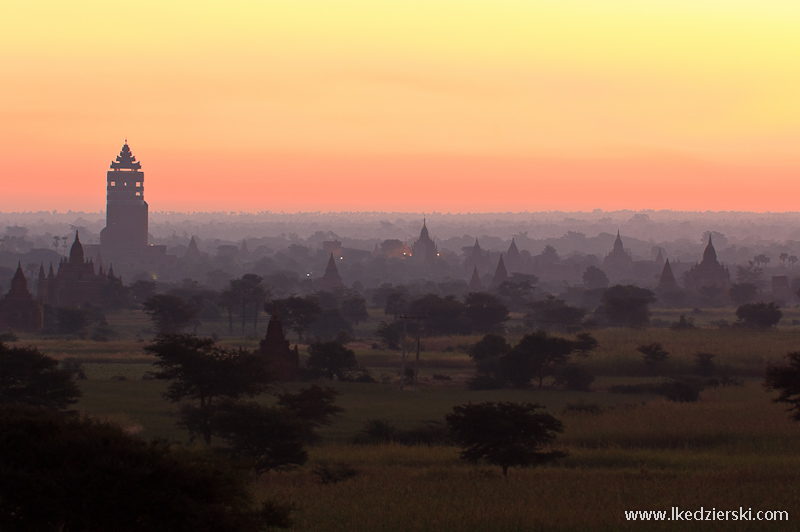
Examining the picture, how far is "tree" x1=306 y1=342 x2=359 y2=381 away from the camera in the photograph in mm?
50594

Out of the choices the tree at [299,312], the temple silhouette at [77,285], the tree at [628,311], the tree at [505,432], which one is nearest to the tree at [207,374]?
the tree at [505,432]

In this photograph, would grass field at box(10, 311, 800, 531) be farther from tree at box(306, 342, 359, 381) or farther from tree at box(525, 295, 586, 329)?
tree at box(525, 295, 586, 329)

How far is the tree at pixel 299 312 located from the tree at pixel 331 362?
22.3m

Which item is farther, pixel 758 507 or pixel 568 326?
pixel 568 326

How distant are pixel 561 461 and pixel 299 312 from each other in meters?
46.6

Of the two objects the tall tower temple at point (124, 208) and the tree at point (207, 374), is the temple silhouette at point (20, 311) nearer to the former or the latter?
the tree at point (207, 374)

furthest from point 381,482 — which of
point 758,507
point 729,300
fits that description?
point 729,300

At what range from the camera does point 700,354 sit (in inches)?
2105

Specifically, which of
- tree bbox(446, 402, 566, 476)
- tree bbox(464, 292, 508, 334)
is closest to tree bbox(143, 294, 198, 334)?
tree bbox(464, 292, 508, 334)

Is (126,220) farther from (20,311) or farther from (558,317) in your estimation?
(558,317)

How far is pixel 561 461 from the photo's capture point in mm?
28797

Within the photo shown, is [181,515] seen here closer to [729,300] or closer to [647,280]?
[729,300]

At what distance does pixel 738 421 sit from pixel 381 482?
55.7 feet

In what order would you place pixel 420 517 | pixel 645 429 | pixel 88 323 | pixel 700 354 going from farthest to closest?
pixel 88 323
pixel 700 354
pixel 645 429
pixel 420 517
